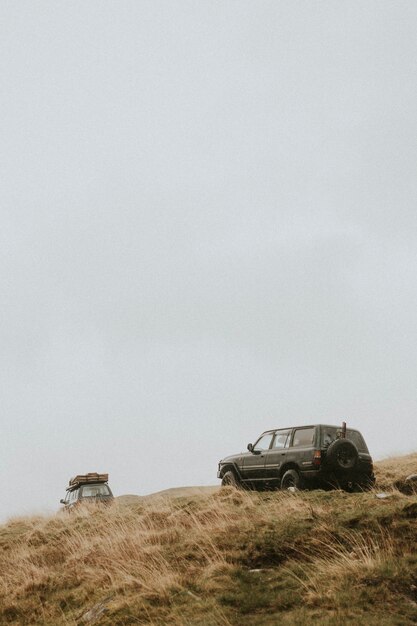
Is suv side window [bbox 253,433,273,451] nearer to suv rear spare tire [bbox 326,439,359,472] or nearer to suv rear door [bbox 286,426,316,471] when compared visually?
suv rear door [bbox 286,426,316,471]

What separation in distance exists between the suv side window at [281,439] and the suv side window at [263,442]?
0.87 feet

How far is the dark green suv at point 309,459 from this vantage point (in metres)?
13.1

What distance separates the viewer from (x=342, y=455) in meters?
13.2

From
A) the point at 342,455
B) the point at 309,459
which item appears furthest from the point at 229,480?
the point at 342,455

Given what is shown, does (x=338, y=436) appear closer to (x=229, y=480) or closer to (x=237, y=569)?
(x=229, y=480)

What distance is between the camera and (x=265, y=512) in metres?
10.8

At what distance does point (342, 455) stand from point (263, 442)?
2.47 m

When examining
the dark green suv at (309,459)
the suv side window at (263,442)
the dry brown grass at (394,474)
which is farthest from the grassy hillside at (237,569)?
the dry brown grass at (394,474)

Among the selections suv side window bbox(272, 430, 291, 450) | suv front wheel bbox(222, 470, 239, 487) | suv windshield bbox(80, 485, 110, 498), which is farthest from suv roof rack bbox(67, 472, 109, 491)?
suv side window bbox(272, 430, 291, 450)

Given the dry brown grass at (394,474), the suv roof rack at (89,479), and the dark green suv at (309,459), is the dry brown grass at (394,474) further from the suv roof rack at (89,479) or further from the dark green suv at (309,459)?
the suv roof rack at (89,479)

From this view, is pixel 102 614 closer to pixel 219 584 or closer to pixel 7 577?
pixel 219 584

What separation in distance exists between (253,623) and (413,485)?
918 cm

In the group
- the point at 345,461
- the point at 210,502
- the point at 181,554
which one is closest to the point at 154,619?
the point at 181,554

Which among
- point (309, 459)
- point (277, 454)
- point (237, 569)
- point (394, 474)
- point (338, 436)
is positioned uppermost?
point (338, 436)
